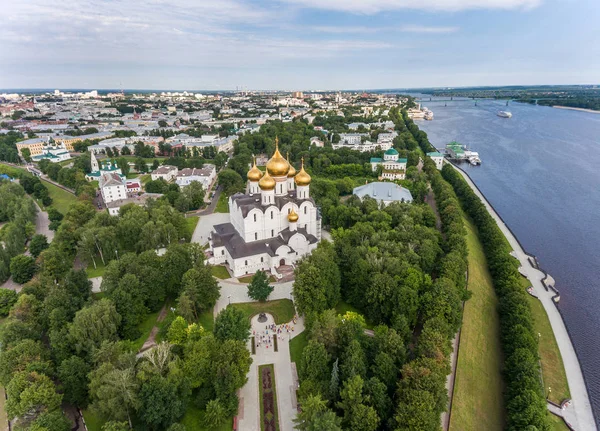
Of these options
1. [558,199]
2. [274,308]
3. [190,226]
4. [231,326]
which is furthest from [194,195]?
[558,199]

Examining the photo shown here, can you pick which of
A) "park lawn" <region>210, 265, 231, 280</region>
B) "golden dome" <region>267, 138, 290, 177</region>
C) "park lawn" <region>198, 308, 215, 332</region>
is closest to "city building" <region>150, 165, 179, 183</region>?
"park lawn" <region>210, 265, 231, 280</region>

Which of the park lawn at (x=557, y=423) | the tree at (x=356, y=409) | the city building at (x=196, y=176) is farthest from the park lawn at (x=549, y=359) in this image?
the city building at (x=196, y=176)

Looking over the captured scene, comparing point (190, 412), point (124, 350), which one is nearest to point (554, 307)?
point (190, 412)

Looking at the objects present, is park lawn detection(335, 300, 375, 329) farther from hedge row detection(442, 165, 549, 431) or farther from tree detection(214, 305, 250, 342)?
hedge row detection(442, 165, 549, 431)

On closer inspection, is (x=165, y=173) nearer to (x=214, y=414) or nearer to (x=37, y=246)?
(x=37, y=246)

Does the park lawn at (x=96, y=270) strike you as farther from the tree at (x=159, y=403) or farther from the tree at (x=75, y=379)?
the tree at (x=159, y=403)

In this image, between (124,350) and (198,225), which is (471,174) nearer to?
(198,225)
